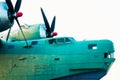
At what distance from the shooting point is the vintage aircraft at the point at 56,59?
22141mm

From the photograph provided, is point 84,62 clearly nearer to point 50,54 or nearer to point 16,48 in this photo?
point 50,54

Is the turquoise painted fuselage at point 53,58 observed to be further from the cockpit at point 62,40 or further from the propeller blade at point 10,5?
the propeller blade at point 10,5

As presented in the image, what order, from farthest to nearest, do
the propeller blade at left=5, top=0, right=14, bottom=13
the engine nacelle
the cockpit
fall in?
the cockpit < the propeller blade at left=5, top=0, right=14, bottom=13 < the engine nacelle

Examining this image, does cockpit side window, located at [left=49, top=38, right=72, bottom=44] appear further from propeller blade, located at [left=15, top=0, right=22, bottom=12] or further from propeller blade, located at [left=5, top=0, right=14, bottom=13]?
propeller blade, located at [left=5, top=0, right=14, bottom=13]

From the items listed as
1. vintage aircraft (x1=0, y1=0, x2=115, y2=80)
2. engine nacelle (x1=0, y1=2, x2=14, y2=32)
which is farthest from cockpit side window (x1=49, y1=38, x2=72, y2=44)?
engine nacelle (x1=0, y1=2, x2=14, y2=32)

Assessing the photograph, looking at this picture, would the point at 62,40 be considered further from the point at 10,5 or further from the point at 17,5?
the point at 10,5

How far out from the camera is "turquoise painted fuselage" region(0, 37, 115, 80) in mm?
22141

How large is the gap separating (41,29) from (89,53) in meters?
6.24

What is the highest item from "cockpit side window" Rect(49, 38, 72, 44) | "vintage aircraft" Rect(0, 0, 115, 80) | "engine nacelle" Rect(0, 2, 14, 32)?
"engine nacelle" Rect(0, 2, 14, 32)

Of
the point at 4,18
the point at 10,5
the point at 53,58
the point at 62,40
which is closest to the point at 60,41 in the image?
the point at 62,40

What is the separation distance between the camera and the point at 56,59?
23047mm

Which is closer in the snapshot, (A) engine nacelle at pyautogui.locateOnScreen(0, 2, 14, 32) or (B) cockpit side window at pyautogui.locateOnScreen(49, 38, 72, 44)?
(A) engine nacelle at pyautogui.locateOnScreen(0, 2, 14, 32)

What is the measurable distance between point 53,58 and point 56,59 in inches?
9.8

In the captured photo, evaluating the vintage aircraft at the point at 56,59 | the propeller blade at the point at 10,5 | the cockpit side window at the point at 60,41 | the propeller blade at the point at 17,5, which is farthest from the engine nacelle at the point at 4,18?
the cockpit side window at the point at 60,41
